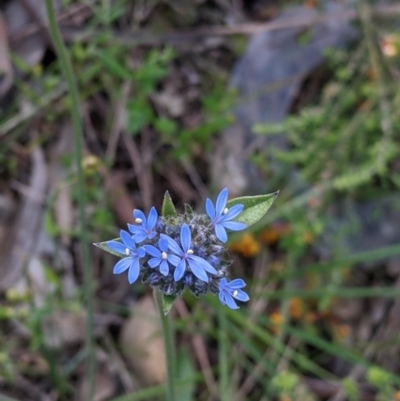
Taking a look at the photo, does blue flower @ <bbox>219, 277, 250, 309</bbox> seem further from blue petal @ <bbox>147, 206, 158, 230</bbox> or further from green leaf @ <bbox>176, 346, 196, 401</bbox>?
green leaf @ <bbox>176, 346, 196, 401</bbox>

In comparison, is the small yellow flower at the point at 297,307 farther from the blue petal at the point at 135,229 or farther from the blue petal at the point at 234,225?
the blue petal at the point at 135,229

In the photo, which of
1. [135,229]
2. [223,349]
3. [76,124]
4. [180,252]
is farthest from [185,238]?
[223,349]

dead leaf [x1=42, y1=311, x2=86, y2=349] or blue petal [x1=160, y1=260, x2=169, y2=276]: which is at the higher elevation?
blue petal [x1=160, y1=260, x2=169, y2=276]

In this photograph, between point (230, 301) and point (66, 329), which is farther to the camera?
point (66, 329)

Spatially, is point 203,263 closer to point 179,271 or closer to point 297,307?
point 179,271

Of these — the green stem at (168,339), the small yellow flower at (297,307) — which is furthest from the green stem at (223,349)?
the green stem at (168,339)

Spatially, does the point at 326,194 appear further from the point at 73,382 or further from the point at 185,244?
the point at 185,244

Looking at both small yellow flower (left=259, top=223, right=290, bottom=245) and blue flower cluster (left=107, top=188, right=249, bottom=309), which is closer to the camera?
blue flower cluster (left=107, top=188, right=249, bottom=309)

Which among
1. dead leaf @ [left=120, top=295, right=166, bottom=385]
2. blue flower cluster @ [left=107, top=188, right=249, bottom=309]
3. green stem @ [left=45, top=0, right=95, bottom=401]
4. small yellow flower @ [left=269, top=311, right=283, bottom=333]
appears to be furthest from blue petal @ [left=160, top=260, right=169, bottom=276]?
small yellow flower @ [left=269, top=311, right=283, bottom=333]
